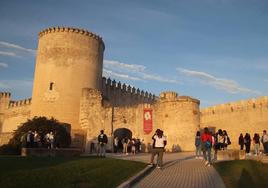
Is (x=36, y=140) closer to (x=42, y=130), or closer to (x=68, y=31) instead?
(x=42, y=130)

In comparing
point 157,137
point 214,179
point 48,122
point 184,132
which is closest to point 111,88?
point 184,132

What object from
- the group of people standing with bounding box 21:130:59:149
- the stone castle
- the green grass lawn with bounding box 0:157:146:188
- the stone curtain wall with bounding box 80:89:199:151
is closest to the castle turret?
the stone castle

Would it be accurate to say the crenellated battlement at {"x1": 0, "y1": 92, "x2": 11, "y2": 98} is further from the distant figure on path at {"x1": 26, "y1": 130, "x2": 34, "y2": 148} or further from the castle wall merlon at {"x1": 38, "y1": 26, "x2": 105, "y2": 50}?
the distant figure on path at {"x1": 26, "y1": 130, "x2": 34, "y2": 148}

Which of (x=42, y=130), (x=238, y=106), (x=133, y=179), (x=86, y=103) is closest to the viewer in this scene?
(x=133, y=179)

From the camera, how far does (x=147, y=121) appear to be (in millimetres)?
30578

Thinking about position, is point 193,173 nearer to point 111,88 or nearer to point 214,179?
point 214,179

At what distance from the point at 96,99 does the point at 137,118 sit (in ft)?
13.1

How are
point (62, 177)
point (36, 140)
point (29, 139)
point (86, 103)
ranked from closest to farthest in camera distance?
1. point (62, 177)
2. point (29, 139)
3. point (36, 140)
4. point (86, 103)

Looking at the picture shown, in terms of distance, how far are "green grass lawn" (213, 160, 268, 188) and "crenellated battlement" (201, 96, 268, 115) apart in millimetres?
20135

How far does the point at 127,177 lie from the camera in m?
10.7

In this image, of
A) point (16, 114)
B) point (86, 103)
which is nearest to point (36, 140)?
point (86, 103)

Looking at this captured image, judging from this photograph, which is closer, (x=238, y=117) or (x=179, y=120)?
(x=179, y=120)

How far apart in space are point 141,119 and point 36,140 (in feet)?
38.3

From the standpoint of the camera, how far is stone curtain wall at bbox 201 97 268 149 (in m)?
34.0
